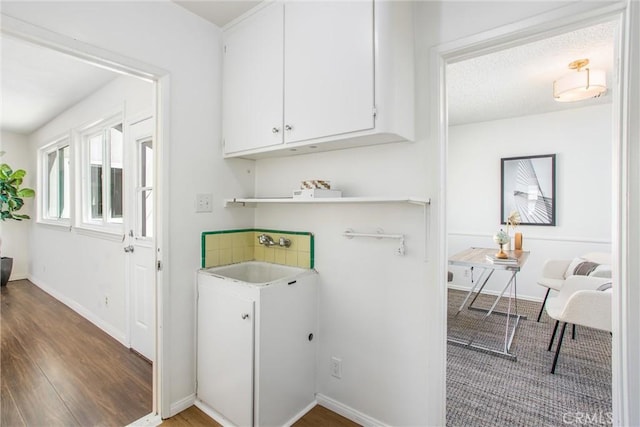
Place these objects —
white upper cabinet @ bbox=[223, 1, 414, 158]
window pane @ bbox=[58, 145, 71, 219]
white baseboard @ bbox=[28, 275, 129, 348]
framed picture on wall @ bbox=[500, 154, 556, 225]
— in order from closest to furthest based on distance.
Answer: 1. white upper cabinet @ bbox=[223, 1, 414, 158]
2. white baseboard @ bbox=[28, 275, 129, 348]
3. framed picture on wall @ bbox=[500, 154, 556, 225]
4. window pane @ bbox=[58, 145, 71, 219]

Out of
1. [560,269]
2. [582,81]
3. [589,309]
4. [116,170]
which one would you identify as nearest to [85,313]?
[116,170]

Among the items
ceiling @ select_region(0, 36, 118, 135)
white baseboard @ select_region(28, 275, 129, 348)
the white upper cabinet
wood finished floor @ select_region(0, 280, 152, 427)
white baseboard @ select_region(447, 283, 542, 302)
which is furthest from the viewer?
white baseboard @ select_region(447, 283, 542, 302)

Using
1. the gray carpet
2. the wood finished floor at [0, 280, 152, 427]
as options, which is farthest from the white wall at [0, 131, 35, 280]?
the gray carpet

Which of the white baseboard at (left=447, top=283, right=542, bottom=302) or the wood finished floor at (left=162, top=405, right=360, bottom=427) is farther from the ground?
the white baseboard at (left=447, top=283, right=542, bottom=302)

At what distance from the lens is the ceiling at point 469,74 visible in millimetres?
2180

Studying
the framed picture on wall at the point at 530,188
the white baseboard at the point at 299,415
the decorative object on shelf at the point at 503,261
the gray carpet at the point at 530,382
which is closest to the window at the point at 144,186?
the white baseboard at the point at 299,415

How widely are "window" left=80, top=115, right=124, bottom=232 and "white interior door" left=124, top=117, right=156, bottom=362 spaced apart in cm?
43

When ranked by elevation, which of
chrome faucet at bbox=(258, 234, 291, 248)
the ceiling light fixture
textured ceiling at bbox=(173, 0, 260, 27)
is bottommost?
chrome faucet at bbox=(258, 234, 291, 248)

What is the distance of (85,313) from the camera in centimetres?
340

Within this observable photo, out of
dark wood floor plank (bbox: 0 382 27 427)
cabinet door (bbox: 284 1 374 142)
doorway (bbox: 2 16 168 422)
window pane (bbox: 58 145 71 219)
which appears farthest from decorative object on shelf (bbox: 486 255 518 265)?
window pane (bbox: 58 145 71 219)

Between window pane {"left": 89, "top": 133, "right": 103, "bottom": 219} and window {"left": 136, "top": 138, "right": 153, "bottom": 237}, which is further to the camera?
window pane {"left": 89, "top": 133, "right": 103, "bottom": 219}

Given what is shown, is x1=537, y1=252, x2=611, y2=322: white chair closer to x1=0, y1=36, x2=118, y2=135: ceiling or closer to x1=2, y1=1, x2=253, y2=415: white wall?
x1=2, y1=1, x2=253, y2=415: white wall

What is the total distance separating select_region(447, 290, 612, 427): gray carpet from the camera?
186 cm

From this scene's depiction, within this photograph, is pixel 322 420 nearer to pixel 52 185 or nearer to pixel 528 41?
pixel 528 41
